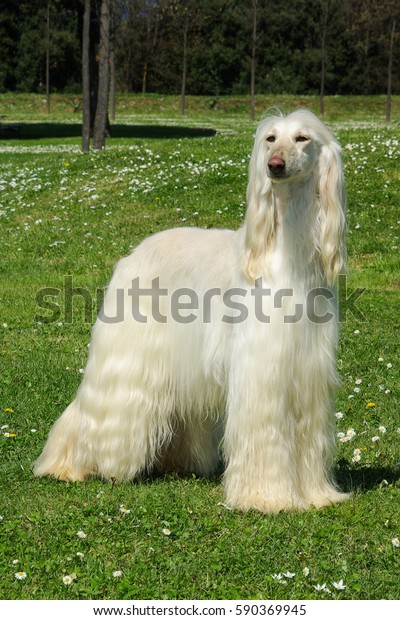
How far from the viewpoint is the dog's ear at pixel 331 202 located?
4352 mm

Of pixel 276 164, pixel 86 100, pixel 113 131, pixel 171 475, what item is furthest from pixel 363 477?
pixel 113 131

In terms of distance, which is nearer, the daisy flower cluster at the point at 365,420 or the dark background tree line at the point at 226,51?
the daisy flower cluster at the point at 365,420

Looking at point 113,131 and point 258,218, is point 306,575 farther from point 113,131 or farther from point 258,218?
point 113,131

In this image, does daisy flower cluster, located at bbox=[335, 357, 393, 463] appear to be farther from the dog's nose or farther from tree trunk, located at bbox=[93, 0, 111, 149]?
tree trunk, located at bbox=[93, 0, 111, 149]

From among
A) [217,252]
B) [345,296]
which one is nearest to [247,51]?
[345,296]

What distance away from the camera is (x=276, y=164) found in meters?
4.13

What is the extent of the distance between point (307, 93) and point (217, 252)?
182ft

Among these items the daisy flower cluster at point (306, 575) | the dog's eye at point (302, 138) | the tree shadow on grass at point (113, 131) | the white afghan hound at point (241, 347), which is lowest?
the daisy flower cluster at point (306, 575)

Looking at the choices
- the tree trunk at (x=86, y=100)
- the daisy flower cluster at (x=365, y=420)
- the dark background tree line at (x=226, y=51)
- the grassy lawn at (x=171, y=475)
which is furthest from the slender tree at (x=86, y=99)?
the dark background tree line at (x=226, y=51)

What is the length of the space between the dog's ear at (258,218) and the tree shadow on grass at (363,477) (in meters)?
1.41

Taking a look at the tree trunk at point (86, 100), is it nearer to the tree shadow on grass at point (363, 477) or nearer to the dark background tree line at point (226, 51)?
the tree shadow on grass at point (363, 477)

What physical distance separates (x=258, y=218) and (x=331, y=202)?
355 mm

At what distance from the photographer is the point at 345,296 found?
9.97m

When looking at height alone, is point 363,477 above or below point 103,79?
below
